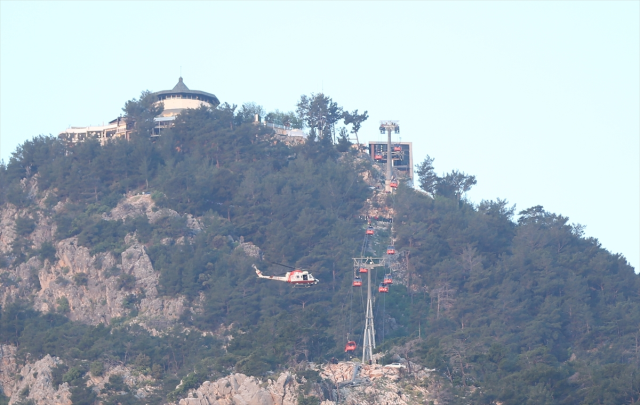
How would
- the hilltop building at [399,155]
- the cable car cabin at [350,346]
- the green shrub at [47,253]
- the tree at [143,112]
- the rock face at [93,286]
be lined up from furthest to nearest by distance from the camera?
the hilltop building at [399,155] → the tree at [143,112] → the green shrub at [47,253] → the rock face at [93,286] → the cable car cabin at [350,346]

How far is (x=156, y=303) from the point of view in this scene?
87.6 metres

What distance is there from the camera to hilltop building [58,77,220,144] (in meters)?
110

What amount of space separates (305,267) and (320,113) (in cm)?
2480

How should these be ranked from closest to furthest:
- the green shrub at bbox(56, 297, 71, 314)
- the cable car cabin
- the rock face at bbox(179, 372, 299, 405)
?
1. the rock face at bbox(179, 372, 299, 405)
2. the cable car cabin
3. the green shrub at bbox(56, 297, 71, 314)

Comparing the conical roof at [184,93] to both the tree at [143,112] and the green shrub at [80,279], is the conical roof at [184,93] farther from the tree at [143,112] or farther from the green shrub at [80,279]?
the green shrub at [80,279]

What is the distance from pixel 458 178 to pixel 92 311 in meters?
33.9

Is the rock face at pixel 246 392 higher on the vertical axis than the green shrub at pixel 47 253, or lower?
lower

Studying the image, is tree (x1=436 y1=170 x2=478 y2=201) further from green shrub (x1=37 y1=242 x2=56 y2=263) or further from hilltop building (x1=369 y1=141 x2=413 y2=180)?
green shrub (x1=37 y1=242 x2=56 y2=263)

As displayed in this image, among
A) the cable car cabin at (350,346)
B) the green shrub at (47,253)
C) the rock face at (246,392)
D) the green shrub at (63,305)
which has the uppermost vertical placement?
the green shrub at (47,253)

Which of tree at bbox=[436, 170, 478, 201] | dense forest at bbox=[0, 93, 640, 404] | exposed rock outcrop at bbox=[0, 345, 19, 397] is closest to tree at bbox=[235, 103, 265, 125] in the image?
dense forest at bbox=[0, 93, 640, 404]

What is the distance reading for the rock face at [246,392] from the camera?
6900 cm

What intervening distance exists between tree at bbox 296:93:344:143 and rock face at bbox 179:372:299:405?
148ft

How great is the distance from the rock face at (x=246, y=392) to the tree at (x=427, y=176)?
40.6 m

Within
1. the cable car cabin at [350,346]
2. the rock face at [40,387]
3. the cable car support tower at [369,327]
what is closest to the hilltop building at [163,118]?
the rock face at [40,387]
